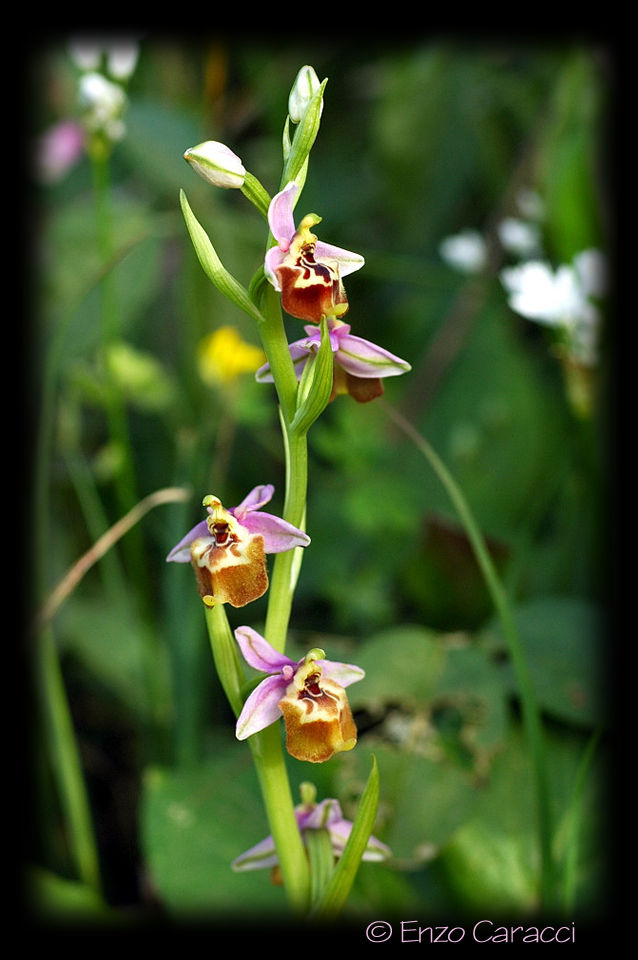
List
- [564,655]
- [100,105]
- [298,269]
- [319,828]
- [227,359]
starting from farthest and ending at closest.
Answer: [227,359] → [100,105] → [564,655] → [319,828] → [298,269]

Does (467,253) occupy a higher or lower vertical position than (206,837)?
higher

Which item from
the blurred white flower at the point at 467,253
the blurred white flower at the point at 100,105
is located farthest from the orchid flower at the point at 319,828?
the blurred white flower at the point at 467,253

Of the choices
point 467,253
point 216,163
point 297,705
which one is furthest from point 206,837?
point 467,253

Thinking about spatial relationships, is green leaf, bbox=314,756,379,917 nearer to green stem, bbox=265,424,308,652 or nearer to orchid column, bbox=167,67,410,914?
orchid column, bbox=167,67,410,914

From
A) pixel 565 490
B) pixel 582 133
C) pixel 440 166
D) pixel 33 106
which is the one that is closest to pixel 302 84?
pixel 565 490

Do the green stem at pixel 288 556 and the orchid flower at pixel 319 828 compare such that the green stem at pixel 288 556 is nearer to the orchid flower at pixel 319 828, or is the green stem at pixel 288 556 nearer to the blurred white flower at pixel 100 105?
the orchid flower at pixel 319 828

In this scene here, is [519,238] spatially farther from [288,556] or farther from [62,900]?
[62,900]

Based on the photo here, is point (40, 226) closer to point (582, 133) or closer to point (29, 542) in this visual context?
point (29, 542)
